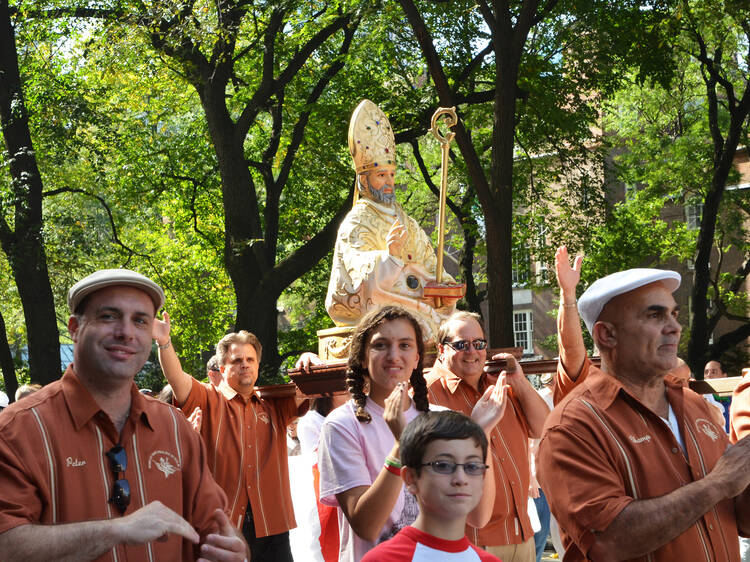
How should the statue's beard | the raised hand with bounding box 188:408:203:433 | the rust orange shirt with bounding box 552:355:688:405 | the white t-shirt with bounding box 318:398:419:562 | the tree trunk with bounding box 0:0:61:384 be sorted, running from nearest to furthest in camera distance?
the white t-shirt with bounding box 318:398:419:562 < the rust orange shirt with bounding box 552:355:688:405 < the raised hand with bounding box 188:408:203:433 < the statue's beard < the tree trunk with bounding box 0:0:61:384

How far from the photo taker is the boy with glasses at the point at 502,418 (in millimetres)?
4836

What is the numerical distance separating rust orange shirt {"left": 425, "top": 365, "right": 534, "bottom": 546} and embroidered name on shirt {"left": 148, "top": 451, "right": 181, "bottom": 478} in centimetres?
194

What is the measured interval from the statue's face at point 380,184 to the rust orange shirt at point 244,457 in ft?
13.2

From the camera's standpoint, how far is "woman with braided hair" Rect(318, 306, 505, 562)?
141 inches

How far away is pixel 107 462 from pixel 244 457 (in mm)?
2687

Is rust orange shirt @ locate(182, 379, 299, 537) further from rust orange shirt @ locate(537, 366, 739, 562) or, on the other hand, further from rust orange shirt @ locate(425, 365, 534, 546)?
rust orange shirt @ locate(537, 366, 739, 562)

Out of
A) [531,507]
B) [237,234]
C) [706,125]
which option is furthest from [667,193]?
[531,507]

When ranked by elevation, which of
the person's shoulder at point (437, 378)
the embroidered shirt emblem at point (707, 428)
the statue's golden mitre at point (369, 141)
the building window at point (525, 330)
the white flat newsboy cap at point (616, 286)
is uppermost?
the statue's golden mitre at point (369, 141)

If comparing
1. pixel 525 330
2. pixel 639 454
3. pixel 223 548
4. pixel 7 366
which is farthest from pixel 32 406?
pixel 525 330

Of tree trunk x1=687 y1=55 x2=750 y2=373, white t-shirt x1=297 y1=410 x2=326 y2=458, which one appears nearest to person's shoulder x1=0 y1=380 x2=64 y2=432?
white t-shirt x1=297 y1=410 x2=326 y2=458

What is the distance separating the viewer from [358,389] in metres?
4.09

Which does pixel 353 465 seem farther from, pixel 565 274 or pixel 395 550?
pixel 565 274

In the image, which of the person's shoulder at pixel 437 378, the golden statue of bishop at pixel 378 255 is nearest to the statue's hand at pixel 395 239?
the golden statue of bishop at pixel 378 255

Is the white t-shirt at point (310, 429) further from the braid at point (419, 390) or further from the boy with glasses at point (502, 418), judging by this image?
the braid at point (419, 390)
